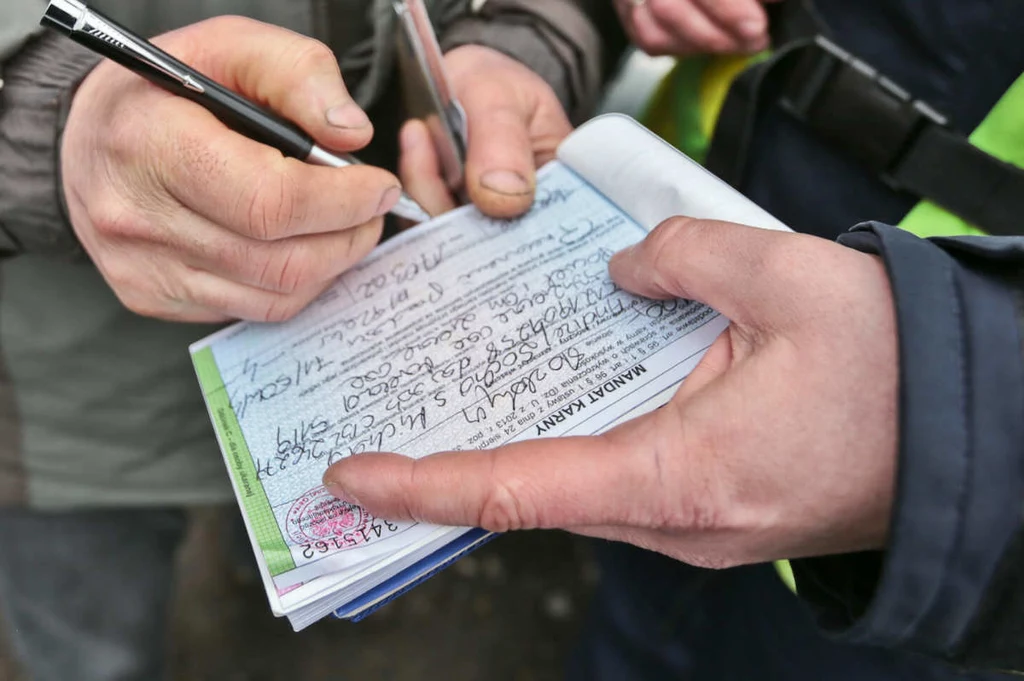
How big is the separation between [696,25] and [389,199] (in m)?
0.39

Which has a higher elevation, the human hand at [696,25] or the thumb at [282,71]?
the human hand at [696,25]

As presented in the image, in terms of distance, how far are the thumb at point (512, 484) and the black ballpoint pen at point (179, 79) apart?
0.87 feet

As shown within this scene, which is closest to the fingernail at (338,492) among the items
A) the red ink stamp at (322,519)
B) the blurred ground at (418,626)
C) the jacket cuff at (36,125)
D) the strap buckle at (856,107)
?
the red ink stamp at (322,519)

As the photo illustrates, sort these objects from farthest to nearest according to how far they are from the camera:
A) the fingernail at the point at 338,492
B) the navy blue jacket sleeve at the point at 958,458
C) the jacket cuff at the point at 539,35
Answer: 1. the jacket cuff at the point at 539,35
2. the fingernail at the point at 338,492
3. the navy blue jacket sleeve at the point at 958,458

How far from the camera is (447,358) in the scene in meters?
0.53

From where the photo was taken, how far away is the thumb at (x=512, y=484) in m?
0.38

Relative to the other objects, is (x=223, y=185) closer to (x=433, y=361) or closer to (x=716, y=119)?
(x=433, y=361)

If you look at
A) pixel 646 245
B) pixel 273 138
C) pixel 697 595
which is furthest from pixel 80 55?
pixel 697 595

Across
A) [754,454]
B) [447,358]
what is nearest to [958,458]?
[754,454]

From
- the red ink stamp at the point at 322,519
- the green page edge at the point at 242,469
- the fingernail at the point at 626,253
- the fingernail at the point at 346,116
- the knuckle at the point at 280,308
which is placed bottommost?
the green page edge at the point at 242,469

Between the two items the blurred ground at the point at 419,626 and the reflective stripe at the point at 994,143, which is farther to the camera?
the blurred ground at the point at 419,626

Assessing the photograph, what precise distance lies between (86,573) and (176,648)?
1.60 ft

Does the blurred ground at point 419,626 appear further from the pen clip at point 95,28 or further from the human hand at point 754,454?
the pen clip at point 95,28

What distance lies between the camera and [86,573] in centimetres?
89
